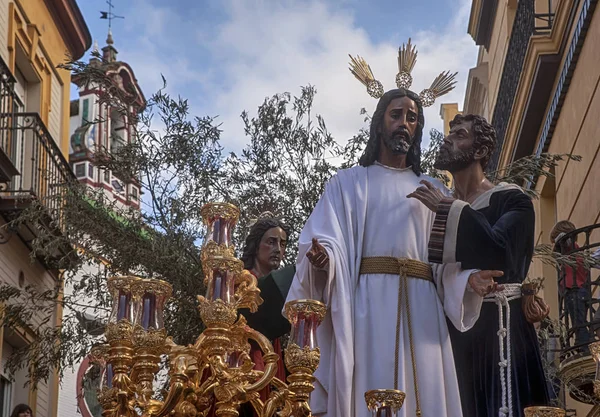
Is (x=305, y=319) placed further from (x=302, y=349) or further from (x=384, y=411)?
(x=384, y=411)

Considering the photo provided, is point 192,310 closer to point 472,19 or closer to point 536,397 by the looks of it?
point 536,397

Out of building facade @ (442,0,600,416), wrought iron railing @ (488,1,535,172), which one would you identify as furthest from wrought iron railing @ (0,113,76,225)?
building facade @ (442,0,600,416)

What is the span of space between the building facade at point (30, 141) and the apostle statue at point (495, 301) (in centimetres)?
816

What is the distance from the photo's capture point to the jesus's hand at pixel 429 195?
6.41m

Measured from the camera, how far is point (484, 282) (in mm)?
6203

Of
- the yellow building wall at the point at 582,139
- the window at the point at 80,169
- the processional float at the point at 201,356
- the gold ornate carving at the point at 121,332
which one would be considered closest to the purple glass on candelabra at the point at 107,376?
the processional float at the point at 201,356

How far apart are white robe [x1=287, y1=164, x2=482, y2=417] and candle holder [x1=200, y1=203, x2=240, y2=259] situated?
0.39m

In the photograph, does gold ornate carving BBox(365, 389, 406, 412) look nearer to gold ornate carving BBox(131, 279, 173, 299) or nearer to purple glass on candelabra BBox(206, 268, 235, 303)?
purple glass on candelabra BBox(206, 268, 235, 303)

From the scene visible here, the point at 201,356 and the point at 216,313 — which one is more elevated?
the point at 216,313

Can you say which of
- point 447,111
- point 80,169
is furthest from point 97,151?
point 80,169

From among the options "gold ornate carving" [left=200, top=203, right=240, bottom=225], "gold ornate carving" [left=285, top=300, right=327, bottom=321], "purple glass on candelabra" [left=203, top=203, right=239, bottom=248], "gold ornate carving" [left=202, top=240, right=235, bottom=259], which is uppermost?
"gold ornate carving" [left=200, top=203, right=240, bottom=225]

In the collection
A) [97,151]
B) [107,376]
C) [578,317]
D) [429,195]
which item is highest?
[97,151]

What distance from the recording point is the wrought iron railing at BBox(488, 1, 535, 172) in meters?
17.8

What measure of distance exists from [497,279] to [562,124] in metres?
10.3
